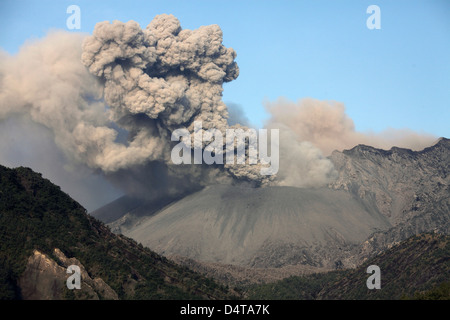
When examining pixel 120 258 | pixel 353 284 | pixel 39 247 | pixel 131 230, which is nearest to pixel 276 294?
pixel 353 284

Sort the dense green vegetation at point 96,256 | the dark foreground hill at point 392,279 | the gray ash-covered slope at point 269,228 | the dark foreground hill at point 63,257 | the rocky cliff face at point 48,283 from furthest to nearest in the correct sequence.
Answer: the gray ash-covered slope at point 269,228 → the dark foreground hill at point 392,279 → the dense green vegetation at point 96,256 → the dark foreground hill at point 63,257 → the rocky cliff face at point 48,283

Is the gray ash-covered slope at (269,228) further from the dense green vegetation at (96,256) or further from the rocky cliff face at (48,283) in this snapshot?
the rocky cliff face at (48,283)

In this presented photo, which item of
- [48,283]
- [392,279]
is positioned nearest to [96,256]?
[48,283]

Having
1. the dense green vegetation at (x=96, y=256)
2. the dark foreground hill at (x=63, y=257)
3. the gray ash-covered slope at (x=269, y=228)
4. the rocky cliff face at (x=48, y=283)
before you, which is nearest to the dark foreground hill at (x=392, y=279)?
the dense green vegetation at (x=96, y=256)

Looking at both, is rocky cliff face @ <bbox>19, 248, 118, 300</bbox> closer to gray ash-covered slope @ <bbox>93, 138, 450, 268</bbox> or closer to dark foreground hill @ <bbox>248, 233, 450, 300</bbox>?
dark foreground hill @ <bbox>248, 233, 450, 300</bbox>

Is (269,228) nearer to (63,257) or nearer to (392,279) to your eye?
(392,279)
